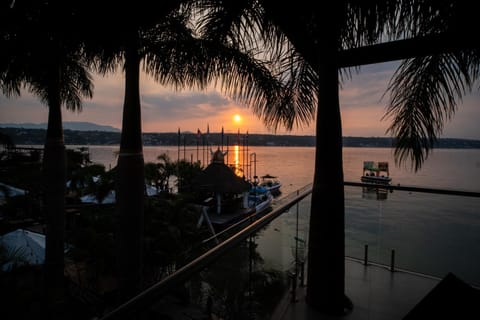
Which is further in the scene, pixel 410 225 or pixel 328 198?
pixel 410 225

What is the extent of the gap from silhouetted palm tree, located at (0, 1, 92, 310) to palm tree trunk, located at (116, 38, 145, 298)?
0.83m

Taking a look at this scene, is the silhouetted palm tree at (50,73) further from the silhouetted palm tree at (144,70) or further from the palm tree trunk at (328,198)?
the palm tree trunk at (328,198)

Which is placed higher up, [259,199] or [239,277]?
[239,277]

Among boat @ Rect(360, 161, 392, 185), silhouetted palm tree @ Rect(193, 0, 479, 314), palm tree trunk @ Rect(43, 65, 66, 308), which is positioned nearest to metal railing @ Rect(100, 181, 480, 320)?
silhouetted palm tree @ Rect(193, 0, 479, 314)

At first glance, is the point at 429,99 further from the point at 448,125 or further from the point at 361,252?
the point at 361,252

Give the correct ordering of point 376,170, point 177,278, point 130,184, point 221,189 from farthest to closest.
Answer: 1. point 221,189
2. point 376,170
3. point 130,184
4. point 177,278

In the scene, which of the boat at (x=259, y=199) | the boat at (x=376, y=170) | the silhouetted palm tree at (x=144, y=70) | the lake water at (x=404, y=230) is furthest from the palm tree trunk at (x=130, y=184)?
the boat at (x=259, y=199)

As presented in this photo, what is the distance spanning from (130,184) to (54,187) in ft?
7.42

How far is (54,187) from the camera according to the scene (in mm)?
4441

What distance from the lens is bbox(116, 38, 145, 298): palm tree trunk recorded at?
311 centimetres

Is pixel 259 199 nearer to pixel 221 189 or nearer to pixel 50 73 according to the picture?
pixel 221 189

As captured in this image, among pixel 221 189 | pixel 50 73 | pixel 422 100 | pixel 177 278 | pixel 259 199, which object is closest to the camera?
pixel 177 278

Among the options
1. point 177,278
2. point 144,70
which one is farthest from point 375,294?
point 144,70

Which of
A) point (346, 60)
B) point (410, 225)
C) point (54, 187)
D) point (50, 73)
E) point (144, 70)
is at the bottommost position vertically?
point (410, 225)
